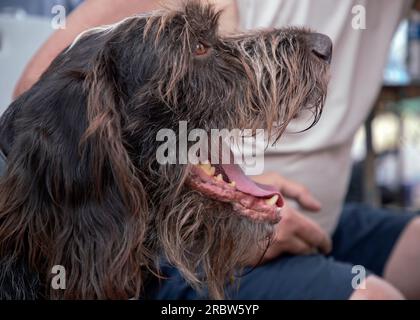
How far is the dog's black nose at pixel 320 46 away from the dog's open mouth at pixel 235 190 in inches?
13.5

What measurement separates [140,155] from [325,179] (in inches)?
34.0

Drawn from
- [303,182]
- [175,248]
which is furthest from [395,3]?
[175,248]

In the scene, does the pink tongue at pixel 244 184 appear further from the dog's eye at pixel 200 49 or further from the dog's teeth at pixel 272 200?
the dog's eye at pixel 200 49

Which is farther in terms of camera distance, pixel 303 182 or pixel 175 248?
pixel 303 182

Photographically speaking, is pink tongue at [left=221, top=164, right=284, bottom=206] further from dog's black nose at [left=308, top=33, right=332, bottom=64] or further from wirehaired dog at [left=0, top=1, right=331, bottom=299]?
dog's black nose at [left=308, top=33, right=332, bottom=64]

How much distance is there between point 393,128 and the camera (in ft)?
16.6

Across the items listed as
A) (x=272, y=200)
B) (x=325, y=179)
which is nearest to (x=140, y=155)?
(x=272, y=200)

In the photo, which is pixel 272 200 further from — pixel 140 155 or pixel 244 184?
pixel 140 155

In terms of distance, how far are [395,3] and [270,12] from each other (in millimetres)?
591

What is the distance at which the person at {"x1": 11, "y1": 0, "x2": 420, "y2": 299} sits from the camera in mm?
1852

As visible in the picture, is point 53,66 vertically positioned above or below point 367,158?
above
